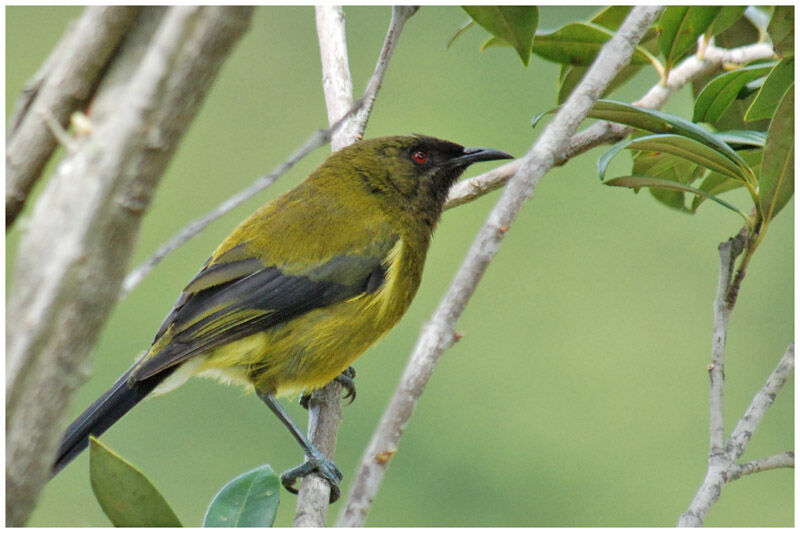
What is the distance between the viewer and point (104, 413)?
286cm

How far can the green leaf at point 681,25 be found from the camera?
2596mm

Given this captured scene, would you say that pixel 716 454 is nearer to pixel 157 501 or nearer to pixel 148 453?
pixel 157 501

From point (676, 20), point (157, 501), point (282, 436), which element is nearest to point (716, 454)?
point (157, 501)

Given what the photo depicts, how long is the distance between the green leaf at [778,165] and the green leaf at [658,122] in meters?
0.09

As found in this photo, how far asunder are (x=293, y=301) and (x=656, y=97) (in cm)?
144

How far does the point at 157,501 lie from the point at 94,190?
936 mm

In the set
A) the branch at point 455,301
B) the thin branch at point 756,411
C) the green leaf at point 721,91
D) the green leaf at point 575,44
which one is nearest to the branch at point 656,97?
the green leaf at point 575,44

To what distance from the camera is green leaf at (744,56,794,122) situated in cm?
240

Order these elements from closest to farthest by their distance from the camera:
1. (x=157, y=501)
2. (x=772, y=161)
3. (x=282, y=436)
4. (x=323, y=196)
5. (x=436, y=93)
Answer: (x=157, y=501) → (x=772, y=161) → (x=323, y=196) → (x=282, y=436) → (x=436, y=93)

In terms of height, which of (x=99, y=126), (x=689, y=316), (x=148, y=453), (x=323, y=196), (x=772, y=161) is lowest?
(x=148, y=453)

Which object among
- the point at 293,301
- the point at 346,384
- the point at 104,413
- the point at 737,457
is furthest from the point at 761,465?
the point at 104,413

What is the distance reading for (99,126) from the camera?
39.7 inches

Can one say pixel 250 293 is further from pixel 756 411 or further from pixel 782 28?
pixel 782 28

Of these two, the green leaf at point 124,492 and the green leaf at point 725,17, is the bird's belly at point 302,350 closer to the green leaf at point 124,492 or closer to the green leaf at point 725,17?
the green leaf at point 124,492
